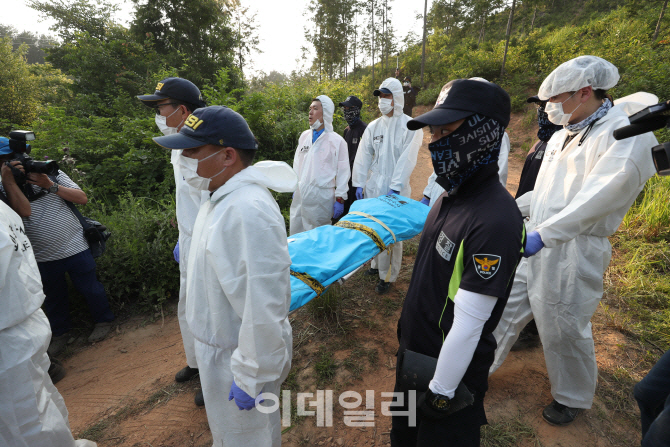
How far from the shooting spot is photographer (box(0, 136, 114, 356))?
8.96 feet

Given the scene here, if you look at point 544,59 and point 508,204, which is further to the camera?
point 544,59

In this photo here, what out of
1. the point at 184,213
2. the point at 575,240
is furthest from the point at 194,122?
the point at 575,240

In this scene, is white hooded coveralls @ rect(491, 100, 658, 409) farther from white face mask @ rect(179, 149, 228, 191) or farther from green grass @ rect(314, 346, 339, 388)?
white face mask @ rect(179, 149, 228, 191)

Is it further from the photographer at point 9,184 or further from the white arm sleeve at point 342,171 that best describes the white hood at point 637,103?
the photographer at point 9,184

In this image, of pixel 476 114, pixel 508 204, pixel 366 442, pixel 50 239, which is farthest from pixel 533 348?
pixel 50 239

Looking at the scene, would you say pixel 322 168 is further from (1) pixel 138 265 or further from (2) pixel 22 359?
(2) pixel 22 359

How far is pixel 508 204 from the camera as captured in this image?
1.19 meters

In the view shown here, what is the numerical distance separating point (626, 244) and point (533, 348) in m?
2.99

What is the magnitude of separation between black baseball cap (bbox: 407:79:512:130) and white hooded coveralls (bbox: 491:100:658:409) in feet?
3.18

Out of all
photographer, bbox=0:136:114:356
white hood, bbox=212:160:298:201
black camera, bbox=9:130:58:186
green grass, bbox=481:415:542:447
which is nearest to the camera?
white hood, bbox=212:160:298:201

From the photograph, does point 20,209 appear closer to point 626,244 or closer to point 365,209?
point 365,209

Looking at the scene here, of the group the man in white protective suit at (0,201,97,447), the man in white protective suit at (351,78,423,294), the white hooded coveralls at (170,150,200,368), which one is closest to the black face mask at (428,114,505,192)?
the white hooded coveralls at (170,150,200,368)

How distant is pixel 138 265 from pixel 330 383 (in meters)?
2.93

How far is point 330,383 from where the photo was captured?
9.22ft
